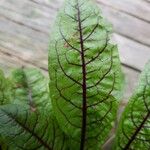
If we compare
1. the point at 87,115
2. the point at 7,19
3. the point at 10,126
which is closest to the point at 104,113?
the point at 87,115

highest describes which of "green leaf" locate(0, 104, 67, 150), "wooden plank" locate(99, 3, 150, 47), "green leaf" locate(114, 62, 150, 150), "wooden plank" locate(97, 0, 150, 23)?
"wooden plank" locate(97, 0, 150, 23)

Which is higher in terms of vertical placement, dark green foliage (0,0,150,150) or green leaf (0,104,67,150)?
dark green foliage (0,0,150,150)

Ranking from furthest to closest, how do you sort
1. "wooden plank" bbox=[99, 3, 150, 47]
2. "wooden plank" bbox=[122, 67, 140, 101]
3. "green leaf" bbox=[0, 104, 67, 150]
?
"wooden plank" bbox=[99, 3, 150, 47]
"wooden plank" bbox=[122, 67, 140, 101]
"green leaf" bbox=[0, 104, 67, 150]

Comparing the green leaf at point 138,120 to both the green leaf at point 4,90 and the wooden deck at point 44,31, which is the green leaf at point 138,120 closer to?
the green leaf at point 4,90

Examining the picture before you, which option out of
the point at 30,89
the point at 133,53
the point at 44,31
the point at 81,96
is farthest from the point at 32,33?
the point at 81,96

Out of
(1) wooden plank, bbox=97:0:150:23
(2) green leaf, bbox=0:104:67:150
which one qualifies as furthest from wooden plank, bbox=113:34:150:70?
(2) green leaf, bbox=0:104:67:150

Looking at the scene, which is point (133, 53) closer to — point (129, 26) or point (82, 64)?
point (129, 26)

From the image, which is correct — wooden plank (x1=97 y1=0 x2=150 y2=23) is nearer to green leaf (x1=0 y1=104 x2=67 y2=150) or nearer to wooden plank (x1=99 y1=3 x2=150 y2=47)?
wooden plank (x1=99 y1=3 x2=150 y2=47)

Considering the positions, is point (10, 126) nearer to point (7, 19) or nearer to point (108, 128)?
point (108, 128)
